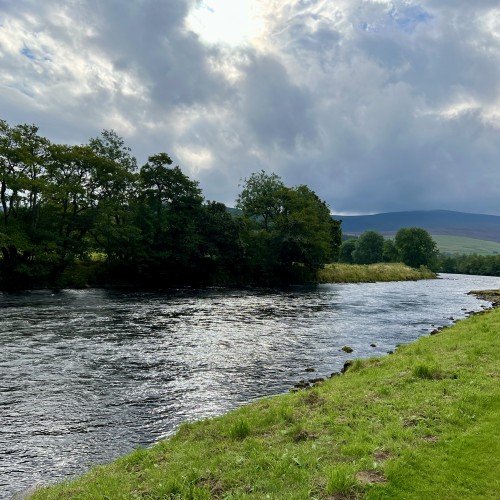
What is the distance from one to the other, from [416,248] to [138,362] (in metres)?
162

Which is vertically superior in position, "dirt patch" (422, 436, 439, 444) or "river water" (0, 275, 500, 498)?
"dirt patch" (422, 436, 439, 444)

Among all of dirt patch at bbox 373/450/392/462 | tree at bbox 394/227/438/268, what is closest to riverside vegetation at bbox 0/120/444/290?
dirt patch at bbox 373/450/392/462

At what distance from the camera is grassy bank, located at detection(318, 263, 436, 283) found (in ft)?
311

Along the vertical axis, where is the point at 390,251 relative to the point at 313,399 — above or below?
above

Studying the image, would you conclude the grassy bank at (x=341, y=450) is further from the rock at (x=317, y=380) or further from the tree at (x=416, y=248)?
the tree at (x=416, y=248)

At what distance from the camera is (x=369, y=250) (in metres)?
188

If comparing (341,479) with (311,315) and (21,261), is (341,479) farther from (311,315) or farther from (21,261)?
(21,261)

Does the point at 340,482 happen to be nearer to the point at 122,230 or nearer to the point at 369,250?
the point at 122,230

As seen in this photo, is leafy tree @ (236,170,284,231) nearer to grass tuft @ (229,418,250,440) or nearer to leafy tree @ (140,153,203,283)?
leafy tree @ (140,153,203,283)

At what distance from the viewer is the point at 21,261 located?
57.8m

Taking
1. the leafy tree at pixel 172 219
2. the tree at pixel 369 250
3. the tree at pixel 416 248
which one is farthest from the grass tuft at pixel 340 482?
the tree at pixel 369 250

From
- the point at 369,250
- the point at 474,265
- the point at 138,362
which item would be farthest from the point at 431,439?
the point at 474,265

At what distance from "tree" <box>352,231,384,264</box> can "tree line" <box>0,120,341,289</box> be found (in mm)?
102913

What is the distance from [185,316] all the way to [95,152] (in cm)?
4348
